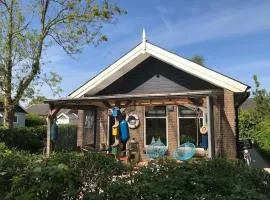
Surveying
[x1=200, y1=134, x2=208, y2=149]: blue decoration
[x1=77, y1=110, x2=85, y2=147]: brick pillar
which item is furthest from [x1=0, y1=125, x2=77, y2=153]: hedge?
[x1=200, y1=134, x2=208, y2=149]: blue decoration

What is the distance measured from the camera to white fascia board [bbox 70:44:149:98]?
52.1 ft

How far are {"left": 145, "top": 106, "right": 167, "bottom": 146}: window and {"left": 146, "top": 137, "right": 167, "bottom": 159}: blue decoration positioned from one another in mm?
301

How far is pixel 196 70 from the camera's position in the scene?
1438 centimetres

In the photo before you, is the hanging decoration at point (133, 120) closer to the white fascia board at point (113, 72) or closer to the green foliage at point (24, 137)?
the white fascia board at point (113, 72)

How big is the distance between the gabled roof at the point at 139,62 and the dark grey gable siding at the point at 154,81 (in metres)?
0.29

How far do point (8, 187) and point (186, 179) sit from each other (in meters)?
2.49

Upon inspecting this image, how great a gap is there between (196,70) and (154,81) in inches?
102

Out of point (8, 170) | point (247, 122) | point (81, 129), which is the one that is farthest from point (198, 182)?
point (247, 122)

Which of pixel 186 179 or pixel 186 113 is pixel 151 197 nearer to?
pixel 186 179

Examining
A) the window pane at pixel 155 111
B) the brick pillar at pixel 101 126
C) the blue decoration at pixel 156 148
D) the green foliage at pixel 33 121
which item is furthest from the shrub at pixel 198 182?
the green foliage at pixel 33 121

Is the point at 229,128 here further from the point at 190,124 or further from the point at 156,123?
the point at 156,123

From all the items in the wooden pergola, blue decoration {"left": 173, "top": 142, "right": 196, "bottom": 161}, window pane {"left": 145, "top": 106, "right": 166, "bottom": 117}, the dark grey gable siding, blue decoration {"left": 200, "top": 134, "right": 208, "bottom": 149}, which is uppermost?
the dark grey gable siding

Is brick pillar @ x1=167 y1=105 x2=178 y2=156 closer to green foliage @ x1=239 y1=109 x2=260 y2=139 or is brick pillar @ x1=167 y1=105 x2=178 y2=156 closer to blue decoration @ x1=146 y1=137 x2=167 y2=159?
blue decoration @ x1=146 y1=137 x2=167 y2=159

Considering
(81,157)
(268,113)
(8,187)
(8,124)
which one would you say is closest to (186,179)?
(81,157)
